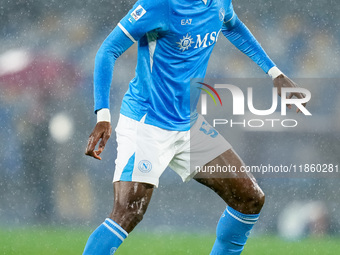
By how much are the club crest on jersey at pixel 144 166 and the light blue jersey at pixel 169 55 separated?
236 mm

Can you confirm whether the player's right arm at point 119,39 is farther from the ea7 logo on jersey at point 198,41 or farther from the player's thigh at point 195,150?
the player's thigh at point 195,150

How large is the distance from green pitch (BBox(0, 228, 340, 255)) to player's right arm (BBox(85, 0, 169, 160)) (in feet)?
7.31

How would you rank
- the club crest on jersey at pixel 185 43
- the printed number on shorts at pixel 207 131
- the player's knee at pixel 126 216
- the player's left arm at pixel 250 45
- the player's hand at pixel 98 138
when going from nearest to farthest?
1. the player's hand at pixel 98 138
2. the player's knee at pixel 126 216
3. the club crest on jersey at pixel 185 43
4. the printed number on shorts at pixel 207 131
5. the player's left arm at pixel 250 45

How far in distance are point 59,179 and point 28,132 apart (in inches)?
25.3

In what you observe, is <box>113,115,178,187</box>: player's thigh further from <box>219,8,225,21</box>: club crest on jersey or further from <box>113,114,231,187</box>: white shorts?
<box>219,8,225,21</box>: club crest on jersey

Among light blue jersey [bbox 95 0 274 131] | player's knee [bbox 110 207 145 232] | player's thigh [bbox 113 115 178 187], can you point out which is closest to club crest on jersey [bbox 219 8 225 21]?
light blue jersey [bbox 95 0 274 131]

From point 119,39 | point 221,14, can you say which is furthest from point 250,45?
point 119,39

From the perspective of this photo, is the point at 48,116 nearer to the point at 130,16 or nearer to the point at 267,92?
the point at 267,92

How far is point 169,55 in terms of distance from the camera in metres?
3.23

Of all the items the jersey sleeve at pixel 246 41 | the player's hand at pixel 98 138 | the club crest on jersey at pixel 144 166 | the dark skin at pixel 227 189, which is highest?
the player's hand at pixel 98 138

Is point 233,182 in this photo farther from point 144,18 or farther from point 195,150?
point 144,18

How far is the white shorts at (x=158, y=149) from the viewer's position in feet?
10.1

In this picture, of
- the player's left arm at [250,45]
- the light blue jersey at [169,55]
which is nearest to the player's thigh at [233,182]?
Answer: the light blue jersey at [169,55]

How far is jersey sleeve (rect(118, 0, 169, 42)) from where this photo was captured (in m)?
3.04
